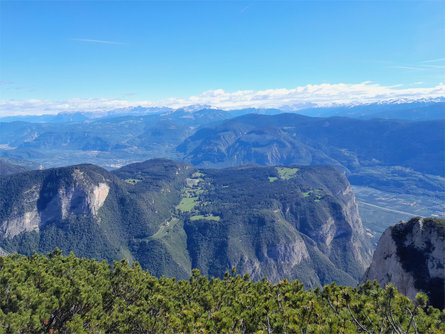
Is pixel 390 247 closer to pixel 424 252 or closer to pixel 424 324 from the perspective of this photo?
pixel 424 252

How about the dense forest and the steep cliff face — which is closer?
the dense forest

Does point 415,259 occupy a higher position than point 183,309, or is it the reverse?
point 183,309

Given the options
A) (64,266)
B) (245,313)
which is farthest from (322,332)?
(64,266)

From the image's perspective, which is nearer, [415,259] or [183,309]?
[183,309]

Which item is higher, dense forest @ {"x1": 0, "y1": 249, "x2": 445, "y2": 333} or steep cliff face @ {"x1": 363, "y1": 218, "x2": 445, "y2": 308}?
dense forest @ {"x1": 0, "y1": 249, "x2": 445, "y2": 333}
